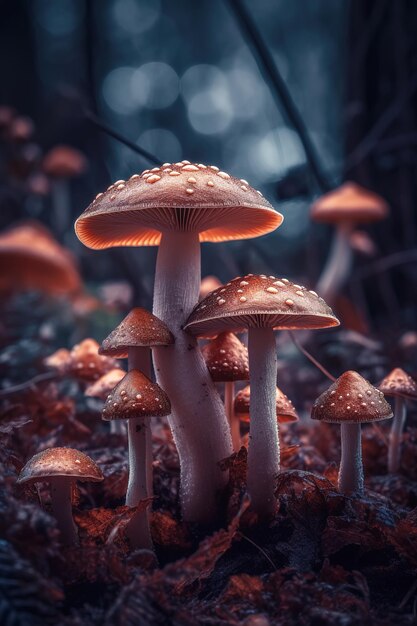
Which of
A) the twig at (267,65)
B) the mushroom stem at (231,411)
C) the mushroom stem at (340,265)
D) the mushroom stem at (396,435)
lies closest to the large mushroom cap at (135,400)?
the mushroom stem at (231,411)

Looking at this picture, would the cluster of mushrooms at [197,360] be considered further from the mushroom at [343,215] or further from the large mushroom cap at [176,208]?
the mushroom at [343,215]

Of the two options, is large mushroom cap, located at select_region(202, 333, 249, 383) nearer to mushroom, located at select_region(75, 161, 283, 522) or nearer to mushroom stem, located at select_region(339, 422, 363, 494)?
mushroom, located at select_region(75, 161, 283, 522)

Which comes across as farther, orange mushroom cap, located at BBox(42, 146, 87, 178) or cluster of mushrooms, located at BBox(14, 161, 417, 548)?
orange mushroom cap, located at BBox(42, 146, 87, 178)

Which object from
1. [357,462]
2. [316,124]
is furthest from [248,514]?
[316,124]

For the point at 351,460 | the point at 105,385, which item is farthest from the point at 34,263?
the point at 351,460

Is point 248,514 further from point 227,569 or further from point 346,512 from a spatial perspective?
point 346,512

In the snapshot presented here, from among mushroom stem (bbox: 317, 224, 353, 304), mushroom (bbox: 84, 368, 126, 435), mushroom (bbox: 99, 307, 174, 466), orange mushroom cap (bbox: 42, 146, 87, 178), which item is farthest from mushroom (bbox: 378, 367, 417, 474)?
orange mushroom cap (bbox: 42, 146, 87, 178)
